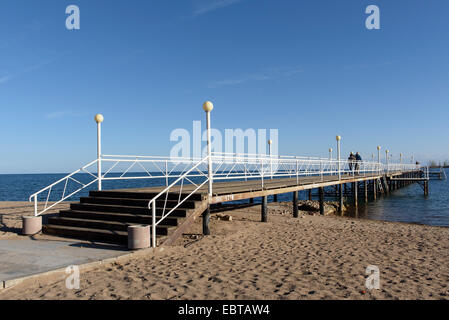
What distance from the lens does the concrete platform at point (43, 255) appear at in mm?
5115

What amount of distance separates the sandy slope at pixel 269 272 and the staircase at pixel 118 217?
574mm

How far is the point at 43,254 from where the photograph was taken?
6125 millimetres

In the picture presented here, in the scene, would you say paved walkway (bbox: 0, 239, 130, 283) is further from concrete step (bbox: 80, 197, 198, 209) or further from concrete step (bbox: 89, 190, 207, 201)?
concrete step (bbox: 89, 190, 207, 201)

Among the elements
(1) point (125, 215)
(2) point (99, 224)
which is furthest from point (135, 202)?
(2) point (99, 224)

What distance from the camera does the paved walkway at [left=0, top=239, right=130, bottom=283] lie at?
5.17m

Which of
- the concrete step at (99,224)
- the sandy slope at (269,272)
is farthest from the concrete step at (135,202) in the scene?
the sandy slope at (269,272)

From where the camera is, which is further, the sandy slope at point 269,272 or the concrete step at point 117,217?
the concrete step at point 117,217

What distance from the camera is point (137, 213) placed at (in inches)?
322

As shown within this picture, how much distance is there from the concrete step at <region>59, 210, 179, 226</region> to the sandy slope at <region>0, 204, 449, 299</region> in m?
0.66

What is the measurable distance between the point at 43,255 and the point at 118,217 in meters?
2.16

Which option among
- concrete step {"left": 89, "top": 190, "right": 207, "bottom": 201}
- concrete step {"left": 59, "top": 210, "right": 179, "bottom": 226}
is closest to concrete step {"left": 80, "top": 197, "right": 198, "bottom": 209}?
concrete step {"left": 89, "top": 190, "right": 207, "bottom": 201}

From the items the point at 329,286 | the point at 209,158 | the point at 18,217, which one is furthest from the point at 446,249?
the point at 18,217

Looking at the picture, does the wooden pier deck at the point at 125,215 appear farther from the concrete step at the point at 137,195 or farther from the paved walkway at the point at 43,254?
the paved walkway at the point at 43,254
